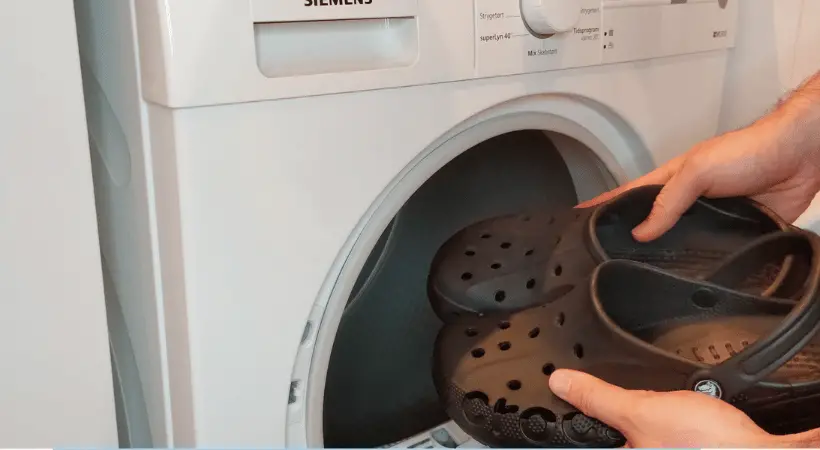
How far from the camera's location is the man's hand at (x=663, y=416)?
0.44 metres

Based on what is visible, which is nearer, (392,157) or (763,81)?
(392,157)

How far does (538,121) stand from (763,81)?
12.6 inches

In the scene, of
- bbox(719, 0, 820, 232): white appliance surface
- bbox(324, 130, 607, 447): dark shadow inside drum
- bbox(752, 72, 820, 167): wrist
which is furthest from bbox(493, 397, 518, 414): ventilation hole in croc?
bbox(719, 0, 820, 232): white appliance surface

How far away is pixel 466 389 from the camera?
0.56m

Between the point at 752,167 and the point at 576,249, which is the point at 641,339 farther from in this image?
the point at 752,167

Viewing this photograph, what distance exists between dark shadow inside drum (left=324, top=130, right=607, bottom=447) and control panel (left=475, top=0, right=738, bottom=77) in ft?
0.49

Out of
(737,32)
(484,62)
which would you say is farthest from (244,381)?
(737,32)

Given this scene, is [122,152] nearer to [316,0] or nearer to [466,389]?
[316,0]

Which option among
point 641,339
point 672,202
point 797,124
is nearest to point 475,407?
point 641,339

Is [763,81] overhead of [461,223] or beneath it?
overhead

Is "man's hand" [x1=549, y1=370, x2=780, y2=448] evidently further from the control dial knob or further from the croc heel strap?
the control dial knob

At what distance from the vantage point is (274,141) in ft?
1.53

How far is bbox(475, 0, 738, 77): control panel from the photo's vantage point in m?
0.55

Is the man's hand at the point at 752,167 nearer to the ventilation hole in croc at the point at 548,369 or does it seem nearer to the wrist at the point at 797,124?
the wrist at the point at 797,124
